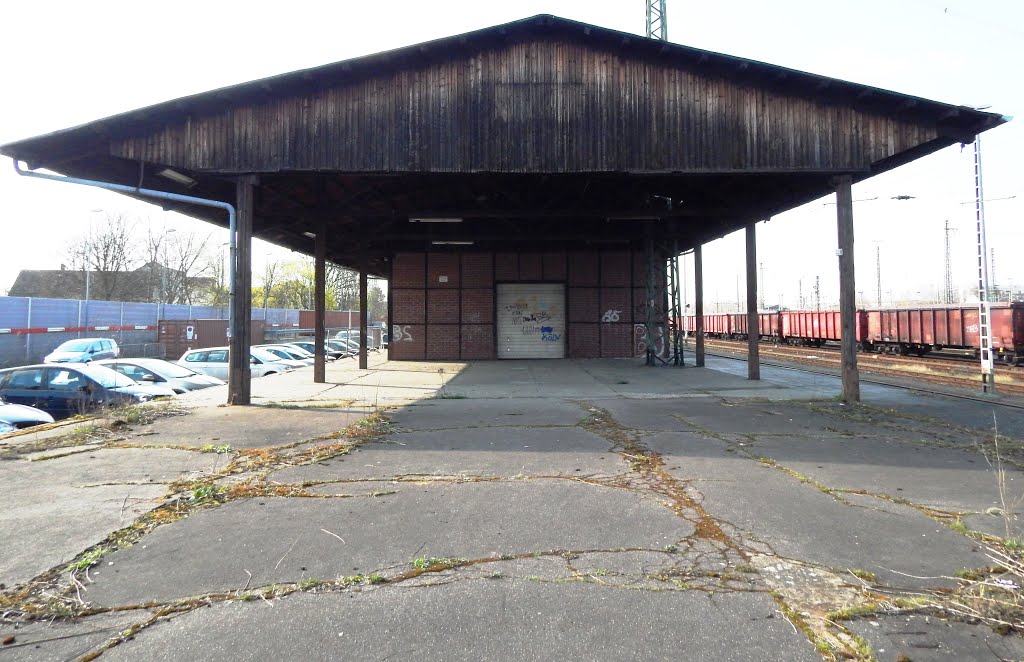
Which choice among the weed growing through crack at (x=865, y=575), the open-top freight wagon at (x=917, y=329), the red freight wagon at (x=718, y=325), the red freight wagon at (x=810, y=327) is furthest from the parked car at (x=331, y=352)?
the red freight wagon at (x=718, y=325)

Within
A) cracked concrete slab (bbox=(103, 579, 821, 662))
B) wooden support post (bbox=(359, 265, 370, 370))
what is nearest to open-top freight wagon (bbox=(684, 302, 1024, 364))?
wooden support post (bbox=(359, 265, 370, 370))

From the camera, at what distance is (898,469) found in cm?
675

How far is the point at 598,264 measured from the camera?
26.0m

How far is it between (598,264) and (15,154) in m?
19.6

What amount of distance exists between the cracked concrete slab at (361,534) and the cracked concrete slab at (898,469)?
2450mm

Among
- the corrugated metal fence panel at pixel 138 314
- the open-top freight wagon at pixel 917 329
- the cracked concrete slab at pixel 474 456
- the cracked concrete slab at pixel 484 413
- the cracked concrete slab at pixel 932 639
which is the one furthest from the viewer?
the corrugated metal fence panel at pixel 138 314

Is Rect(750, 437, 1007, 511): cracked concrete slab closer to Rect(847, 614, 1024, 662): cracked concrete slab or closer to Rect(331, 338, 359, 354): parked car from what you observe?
Rect(847, 614, 1024, 662): cracked concrete slab

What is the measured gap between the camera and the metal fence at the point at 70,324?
97.9ft

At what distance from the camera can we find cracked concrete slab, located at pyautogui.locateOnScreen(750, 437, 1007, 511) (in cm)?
572

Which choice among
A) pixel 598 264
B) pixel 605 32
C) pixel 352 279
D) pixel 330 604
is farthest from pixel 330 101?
pixel 352 279

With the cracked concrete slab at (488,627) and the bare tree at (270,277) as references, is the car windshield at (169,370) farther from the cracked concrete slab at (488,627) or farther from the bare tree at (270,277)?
the bare tree at (270,277)

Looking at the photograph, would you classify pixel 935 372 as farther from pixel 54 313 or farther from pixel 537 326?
pixel 54 313

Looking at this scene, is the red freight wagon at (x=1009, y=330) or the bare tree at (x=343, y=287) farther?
the bare tree at (x=343, y=287)

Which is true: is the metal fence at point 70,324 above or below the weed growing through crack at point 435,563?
above
